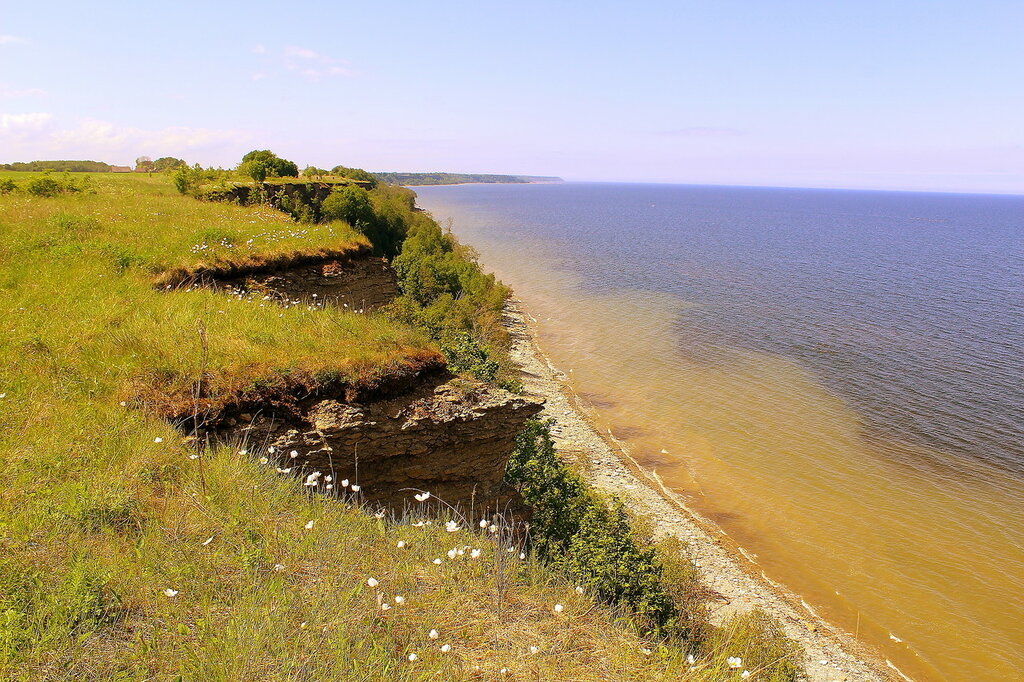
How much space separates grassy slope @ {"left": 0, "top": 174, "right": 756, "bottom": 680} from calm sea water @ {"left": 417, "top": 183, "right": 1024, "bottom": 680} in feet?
48.1

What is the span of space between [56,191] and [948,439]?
36004 mm

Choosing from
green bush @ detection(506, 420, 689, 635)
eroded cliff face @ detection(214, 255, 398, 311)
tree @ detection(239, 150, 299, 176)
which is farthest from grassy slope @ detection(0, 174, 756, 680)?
tree @ detection(239, 150, 299, 176)

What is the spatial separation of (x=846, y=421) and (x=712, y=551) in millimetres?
13528

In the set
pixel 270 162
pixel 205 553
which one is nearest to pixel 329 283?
pixel 205 553

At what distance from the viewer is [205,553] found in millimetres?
4969

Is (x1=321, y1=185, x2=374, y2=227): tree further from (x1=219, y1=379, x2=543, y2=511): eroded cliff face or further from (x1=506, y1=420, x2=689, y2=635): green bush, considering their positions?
(x1=219, y1=379, x2=543, y2=511): eroded cliff face

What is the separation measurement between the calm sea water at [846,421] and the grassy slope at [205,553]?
1465cm

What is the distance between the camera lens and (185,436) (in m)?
6.47

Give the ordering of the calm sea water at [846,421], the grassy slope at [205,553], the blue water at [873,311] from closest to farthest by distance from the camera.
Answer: the grassy slope at [205,553] → the calm sea water at [846,421] → the blue water at [873,311]

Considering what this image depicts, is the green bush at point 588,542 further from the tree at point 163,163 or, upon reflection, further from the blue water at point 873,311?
the tree at point 163,163

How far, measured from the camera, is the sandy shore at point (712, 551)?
46.2 ft

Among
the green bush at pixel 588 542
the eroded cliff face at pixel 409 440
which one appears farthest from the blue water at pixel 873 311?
the eroded cliff face at pixel 409 440

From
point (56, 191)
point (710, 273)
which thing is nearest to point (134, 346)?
point (56, 191)

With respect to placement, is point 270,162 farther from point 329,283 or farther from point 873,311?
point 873,311
